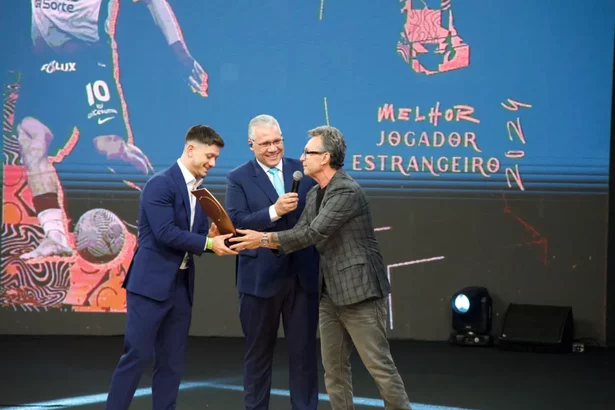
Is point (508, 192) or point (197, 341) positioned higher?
point (508, 192)

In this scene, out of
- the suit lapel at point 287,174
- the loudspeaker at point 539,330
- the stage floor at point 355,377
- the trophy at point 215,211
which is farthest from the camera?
the loudspeaker at point 539,330

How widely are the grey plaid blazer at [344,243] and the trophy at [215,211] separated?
228 mm

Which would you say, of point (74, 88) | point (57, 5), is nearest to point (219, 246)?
point (74, 88)

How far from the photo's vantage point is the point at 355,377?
541 centimetres

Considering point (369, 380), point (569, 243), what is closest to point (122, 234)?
point (369, 380)

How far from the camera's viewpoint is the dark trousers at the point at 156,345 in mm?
3625

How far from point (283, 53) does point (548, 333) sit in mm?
2881

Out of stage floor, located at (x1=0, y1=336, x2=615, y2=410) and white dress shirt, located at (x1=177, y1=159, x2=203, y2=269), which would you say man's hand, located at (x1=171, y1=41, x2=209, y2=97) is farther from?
white dress shirt, located at (x1=177, y1=159, x2=203, y2=269)

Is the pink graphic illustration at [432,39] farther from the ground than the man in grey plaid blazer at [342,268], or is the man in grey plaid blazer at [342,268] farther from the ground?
the pink graphic illustration at [432,39]

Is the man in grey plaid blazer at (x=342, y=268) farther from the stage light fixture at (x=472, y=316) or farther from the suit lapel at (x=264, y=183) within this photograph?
the stage light fixture at (x=472, y=316)

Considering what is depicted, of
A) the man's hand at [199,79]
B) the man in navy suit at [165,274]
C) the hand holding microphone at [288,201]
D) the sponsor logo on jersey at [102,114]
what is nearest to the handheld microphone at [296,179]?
the hand holding microphone at [288,201]

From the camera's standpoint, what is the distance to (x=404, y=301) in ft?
22.0

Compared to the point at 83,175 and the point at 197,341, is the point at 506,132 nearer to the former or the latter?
the point at 197,341

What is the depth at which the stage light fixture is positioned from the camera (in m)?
6.43
